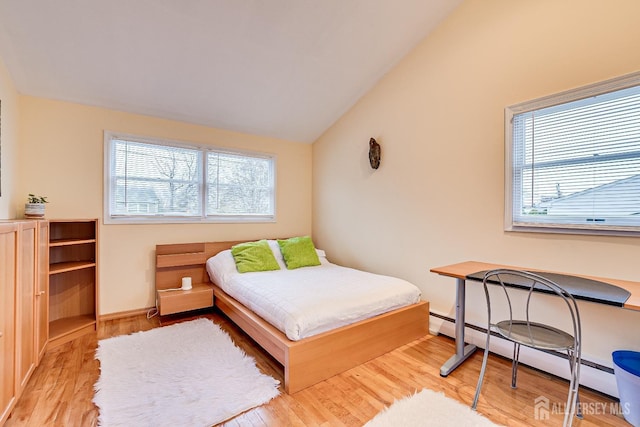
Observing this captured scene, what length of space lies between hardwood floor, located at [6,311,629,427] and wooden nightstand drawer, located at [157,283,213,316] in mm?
Answer: 672

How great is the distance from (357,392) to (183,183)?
303 cm

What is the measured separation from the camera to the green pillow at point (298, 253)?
12.2 ft

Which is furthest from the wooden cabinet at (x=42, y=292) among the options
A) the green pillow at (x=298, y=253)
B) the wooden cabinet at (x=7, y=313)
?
the green pillow at (x=298, y=253)

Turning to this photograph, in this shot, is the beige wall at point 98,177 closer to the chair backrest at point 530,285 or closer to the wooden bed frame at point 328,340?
the wooden bed frame at point 328,340

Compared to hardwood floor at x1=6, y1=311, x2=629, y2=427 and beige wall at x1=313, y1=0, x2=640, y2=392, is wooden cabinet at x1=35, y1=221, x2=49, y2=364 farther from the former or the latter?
beige wall at x1=313, y1=0, x2=640, y2=392

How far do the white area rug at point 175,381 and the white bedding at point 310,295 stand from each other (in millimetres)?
404

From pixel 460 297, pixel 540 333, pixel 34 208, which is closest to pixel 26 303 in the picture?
pixel 34 208

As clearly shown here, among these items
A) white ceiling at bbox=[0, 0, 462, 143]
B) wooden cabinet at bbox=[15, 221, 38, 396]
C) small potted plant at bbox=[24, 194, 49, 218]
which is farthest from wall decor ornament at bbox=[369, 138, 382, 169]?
small potted plant at bbox=[24, 194, 49, 218]

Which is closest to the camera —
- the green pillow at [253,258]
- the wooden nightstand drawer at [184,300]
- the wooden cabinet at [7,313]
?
the wooden cabinet at [7,313]

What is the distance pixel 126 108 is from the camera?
3236mm

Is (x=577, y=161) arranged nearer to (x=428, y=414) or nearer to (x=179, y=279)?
(x=428, y=414)

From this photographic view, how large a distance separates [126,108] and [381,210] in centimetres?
310

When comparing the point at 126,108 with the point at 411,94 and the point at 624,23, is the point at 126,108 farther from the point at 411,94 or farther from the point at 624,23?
the point at 624,23

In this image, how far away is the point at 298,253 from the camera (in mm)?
3787
